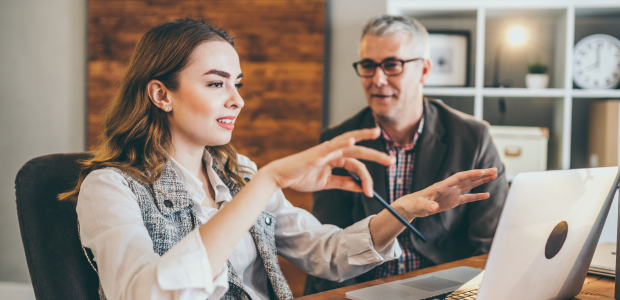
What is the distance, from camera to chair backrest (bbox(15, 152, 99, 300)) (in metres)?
1.02

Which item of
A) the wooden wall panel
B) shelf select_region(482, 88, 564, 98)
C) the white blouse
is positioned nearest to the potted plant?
shelf select_region(482, 88, 564, 98)

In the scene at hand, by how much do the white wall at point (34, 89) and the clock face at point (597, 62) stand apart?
282 centimetres

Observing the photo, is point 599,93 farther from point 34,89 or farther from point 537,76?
point 34,89

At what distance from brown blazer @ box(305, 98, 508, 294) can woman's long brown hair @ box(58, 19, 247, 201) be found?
79cm

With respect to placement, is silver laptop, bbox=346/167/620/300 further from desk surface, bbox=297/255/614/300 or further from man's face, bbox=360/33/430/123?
man's face, bbox=360/33/430/123

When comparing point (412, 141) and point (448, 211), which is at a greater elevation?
point (412, 141)

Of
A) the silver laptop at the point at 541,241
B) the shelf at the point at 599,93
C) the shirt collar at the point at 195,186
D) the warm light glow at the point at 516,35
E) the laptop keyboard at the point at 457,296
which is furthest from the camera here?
the warm light glow at the point at 516,35

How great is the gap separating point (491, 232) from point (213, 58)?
3.66 feet

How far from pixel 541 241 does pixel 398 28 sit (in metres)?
1.27

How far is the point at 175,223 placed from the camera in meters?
1.11

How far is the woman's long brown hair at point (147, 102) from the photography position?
1.19 meters

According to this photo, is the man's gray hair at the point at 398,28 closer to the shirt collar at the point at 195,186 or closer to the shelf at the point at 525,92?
the shelf at the point at 525,92

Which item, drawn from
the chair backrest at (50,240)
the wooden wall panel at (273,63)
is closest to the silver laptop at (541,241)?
the chair backrest at (50,240)

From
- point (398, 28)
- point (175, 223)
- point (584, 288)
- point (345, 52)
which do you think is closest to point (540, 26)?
point (345, 52)
